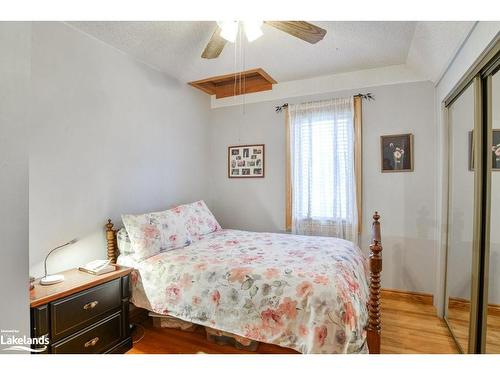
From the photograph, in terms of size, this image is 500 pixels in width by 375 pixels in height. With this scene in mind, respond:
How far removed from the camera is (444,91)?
251 cm

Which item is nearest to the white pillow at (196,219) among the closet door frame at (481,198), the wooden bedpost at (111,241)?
the wooden bedpost at (111,241)

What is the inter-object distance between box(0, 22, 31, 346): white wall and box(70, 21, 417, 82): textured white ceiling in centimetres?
171

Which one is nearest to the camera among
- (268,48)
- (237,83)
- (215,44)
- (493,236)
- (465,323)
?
(493,236)

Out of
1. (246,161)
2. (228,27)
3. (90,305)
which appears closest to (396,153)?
(246,161)

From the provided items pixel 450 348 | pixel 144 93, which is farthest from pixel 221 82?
pixel 450 348

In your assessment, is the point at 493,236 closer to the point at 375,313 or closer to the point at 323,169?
the point at 375,313

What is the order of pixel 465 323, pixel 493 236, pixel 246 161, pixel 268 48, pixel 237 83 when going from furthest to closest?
pixel 246 161 → pixel 237 83 → pixel 268 48 → pixel 465 323 → pixel 493 236

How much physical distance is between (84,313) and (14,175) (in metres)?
1.42

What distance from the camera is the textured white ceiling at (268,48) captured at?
2230mm

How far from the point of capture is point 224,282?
188 cm

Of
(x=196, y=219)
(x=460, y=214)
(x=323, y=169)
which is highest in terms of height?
(x=323, y=169)

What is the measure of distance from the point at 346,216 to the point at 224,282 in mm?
1870

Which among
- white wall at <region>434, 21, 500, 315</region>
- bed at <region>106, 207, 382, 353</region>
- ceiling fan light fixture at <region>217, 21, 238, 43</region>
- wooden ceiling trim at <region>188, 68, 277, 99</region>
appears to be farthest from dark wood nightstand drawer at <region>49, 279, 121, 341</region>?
white wall at <region>434, 21, 500, 315</region>
